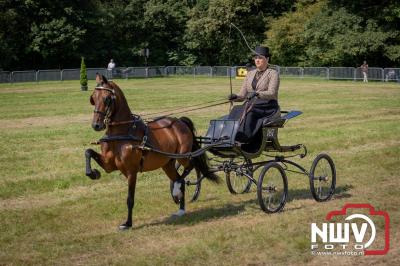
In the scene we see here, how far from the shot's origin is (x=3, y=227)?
9.57m

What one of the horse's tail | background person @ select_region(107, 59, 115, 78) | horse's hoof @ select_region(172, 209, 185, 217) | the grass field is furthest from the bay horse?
background person @ select_region(107, 59, 115, 78)

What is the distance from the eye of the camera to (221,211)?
34.8 ft

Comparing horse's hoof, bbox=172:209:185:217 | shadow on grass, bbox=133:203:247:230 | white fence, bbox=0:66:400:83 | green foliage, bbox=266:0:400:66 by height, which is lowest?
shadow on grass, bbox=133:203:247:230

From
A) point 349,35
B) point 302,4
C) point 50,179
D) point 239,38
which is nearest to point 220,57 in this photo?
point 239,38

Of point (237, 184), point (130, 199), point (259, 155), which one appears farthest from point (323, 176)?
point (130, 199)

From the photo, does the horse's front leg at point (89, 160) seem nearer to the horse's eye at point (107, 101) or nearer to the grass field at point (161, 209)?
the horse's eye at point (107, 101)

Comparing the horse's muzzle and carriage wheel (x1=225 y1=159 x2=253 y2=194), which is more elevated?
the horse's muzzle

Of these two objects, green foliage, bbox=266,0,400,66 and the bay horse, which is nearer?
the bay horse

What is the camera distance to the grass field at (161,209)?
803 centimetres

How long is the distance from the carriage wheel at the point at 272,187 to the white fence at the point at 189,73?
4133 cm

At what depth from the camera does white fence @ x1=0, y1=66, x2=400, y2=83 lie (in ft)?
169

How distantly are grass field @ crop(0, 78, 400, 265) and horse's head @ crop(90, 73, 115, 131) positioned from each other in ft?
5.59

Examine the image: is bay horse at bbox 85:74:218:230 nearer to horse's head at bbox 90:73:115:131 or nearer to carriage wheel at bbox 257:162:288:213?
horse's head at bbox 90:73:115:131

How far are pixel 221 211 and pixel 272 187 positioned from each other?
1.00 metres
